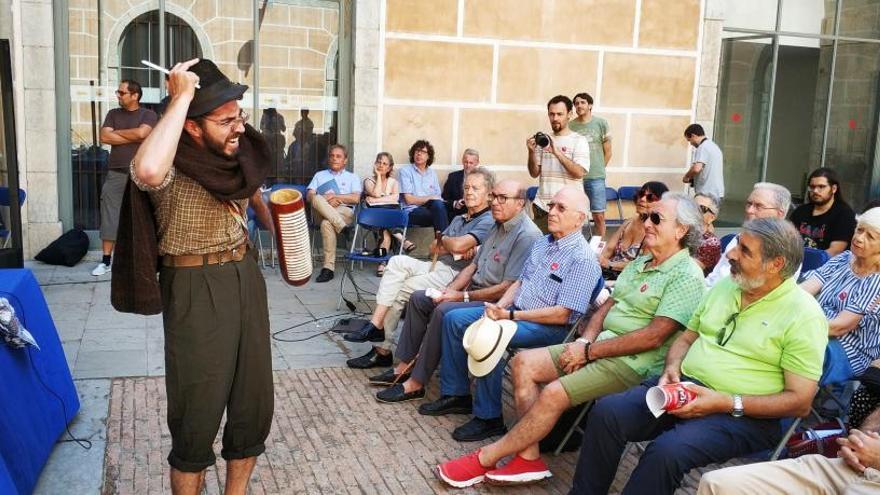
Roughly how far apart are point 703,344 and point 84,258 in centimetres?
691

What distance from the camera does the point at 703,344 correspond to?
134 inches

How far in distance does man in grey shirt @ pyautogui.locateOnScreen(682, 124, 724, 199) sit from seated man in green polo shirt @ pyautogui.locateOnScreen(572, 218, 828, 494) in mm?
6284

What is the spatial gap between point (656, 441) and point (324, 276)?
543 cm

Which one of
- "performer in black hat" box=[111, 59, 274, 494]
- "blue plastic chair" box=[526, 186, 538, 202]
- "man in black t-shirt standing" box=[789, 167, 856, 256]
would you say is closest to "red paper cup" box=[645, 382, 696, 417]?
"performer in black hat" box=[111, 59, 274, 494]

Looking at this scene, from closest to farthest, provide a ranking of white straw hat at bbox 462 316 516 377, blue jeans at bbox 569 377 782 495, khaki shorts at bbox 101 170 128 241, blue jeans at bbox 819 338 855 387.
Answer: blue jeans at bbox 569 377 782 495, blue jeans at bbox 819 338 855 387, white straw hat at bbox 462 316 516 377, khaki shorts at bbox 101 170 128 241

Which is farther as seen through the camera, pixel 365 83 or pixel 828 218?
pixel 365 83

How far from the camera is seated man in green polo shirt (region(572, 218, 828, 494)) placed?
306 centimetres

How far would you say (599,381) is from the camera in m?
3.72

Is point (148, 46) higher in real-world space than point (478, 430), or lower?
higher

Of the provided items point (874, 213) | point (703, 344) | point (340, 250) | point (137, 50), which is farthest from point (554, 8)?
point (703, 344)

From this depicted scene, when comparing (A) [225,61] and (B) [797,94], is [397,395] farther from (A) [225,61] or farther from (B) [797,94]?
(B) [797,94]

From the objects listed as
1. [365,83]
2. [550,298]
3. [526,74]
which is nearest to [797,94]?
[526,74]

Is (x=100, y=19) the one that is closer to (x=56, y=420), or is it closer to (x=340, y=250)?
(x=340, y=250)

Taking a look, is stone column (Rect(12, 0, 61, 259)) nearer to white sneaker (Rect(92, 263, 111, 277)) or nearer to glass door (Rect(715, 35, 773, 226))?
white sneaker (Rect(92, 263, 111, 277))
